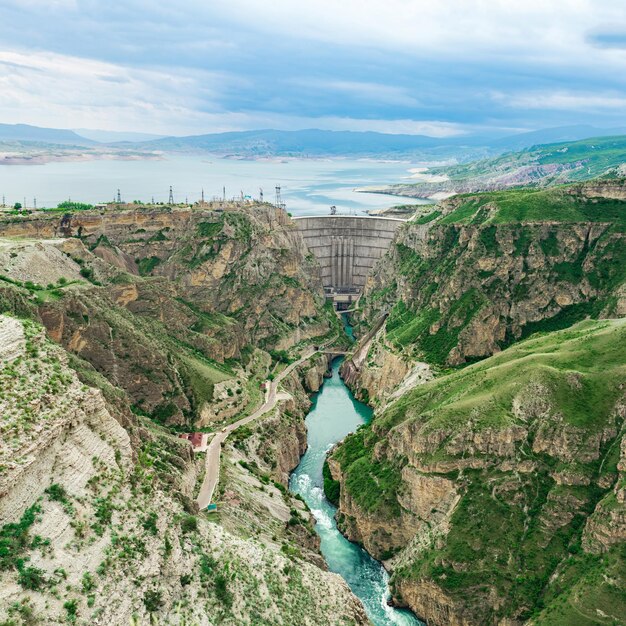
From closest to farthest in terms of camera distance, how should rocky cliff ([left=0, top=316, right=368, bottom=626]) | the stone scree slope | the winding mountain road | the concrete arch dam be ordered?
rocky cliff ([left=0, top=316, right=368, bottom=626]) < the winding mountain road < the concrete arch dam < the stone scree slope

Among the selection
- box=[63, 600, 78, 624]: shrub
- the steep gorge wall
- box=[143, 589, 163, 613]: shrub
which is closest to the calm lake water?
the steep gorge wall

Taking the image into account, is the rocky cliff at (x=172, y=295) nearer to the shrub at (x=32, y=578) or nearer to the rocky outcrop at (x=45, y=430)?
the rocky outcrop at (x=45, y=430)

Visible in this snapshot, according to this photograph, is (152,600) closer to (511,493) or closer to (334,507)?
(511,493)

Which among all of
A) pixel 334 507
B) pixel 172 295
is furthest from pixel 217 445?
pixel 172 295

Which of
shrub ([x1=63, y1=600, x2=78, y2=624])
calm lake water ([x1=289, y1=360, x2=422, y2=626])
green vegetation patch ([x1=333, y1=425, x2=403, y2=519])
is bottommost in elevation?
calm lake water ([x1=289, y1=360, x2=422, y2=626])

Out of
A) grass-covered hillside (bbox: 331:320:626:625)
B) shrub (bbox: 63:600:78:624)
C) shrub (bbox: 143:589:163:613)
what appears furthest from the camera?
grass-covered hillside (bbox: 331:320:626:625)

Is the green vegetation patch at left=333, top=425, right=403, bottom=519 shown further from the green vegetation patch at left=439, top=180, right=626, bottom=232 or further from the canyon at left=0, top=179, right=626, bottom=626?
the green vegetation patch at left=439, top=180, right=626, bottom=232
